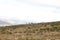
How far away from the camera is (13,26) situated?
40.0m

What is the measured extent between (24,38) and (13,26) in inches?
618

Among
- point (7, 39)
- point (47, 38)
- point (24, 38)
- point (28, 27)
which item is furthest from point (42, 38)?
point (28, 27)

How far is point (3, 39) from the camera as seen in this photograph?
81.6 feet

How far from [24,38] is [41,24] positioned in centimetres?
1540

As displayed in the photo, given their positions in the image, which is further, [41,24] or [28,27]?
[41,24]

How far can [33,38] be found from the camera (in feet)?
80.2

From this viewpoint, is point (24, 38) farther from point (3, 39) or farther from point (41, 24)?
point (41, 24)

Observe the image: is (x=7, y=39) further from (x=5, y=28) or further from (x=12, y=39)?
(x=5, y=28)

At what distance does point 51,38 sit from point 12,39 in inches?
188

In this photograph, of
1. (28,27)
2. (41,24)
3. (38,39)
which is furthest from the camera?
(41,24)

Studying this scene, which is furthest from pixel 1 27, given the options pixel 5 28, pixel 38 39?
pixel 38 39

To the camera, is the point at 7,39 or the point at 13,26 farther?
the point at 13,26

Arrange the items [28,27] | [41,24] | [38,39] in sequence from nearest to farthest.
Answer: [38,39] → [28,27] → [41,24]

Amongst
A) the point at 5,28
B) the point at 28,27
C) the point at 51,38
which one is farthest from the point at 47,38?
the point at 5,28
